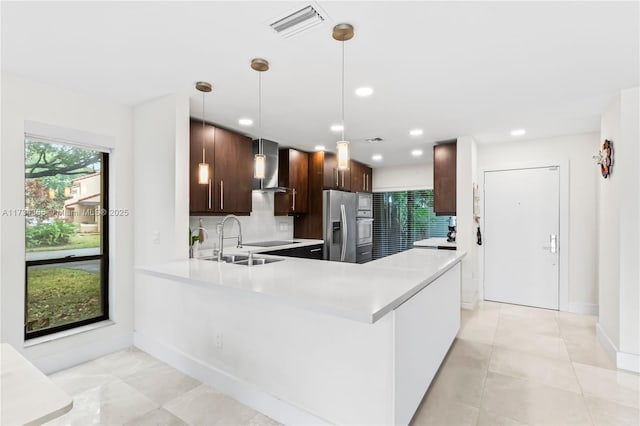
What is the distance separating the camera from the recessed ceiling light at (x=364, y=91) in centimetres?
265

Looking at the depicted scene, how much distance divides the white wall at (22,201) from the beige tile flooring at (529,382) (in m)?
2.78

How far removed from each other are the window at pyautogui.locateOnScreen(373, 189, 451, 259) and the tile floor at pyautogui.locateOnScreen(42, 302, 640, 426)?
302 centimetres

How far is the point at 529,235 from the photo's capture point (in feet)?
14.7

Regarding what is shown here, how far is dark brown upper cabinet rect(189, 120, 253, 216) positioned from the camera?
10.8 feet

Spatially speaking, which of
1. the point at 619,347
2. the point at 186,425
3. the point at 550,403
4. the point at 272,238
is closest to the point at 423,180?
the point at 272,238

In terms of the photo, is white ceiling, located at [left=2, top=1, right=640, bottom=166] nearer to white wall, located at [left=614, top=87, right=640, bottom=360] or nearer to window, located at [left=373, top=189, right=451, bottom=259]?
white wall, located at [left=614, top=87, right=640, bottom=360]

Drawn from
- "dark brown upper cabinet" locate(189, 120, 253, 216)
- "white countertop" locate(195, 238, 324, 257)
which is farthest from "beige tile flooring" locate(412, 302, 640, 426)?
"dark brown upper cabinet" locate(189, 120, 253, 216)

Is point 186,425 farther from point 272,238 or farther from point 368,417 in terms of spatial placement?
point 272,238

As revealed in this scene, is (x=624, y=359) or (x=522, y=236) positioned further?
(x=522, y=236)

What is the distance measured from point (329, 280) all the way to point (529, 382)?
73.5 inches

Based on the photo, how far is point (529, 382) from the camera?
2.47 m

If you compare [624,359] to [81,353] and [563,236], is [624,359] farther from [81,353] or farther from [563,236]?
[81,353]

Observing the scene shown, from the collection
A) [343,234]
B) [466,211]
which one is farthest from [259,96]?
[466,211]

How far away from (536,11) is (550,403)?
7.96 ft
